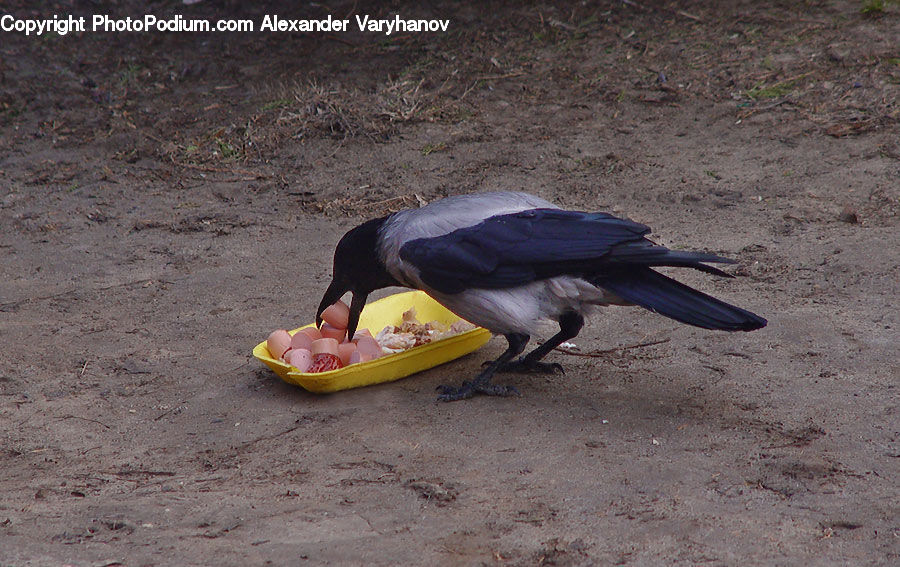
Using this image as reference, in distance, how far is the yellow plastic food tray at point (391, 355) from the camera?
4.15 metres

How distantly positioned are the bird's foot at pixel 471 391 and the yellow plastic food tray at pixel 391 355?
0.74 ft

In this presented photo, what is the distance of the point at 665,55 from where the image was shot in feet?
26.8

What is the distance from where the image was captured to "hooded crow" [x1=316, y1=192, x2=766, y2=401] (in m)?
3.88

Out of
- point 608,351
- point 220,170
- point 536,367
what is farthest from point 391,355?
point 220,170

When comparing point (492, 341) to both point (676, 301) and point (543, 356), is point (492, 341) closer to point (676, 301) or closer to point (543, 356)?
point (543, 356)

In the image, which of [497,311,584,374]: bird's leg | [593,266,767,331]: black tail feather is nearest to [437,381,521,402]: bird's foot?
[497,311,584,374]: bird's leg

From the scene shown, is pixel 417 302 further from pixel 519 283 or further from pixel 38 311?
pixel 38 311

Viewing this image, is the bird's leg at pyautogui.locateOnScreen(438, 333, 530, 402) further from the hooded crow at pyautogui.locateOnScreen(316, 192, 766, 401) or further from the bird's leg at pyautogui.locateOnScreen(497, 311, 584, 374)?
the bird's leg at pyautogui.locateOnScreen(497, 311, 584, 374)

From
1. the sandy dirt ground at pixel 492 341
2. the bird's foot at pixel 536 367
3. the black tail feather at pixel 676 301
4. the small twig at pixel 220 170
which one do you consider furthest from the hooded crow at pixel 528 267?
the small twig at pixel 220 170

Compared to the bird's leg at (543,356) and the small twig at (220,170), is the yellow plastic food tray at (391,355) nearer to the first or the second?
the bird's leg at (543,356)

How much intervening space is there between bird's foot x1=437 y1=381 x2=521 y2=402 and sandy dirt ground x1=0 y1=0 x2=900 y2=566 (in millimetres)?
60

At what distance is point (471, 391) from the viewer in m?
4.19

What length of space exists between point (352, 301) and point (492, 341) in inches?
34.6

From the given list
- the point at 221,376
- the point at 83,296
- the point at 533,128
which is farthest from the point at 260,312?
the point at 533,128
